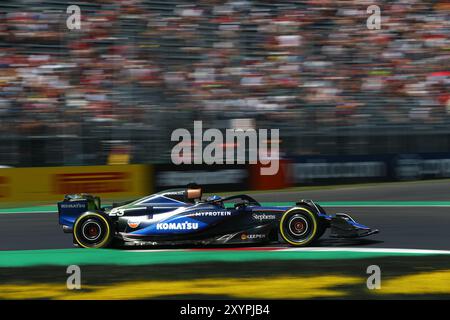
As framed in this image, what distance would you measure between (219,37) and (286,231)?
9063 mm

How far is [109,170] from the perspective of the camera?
49.1 ft

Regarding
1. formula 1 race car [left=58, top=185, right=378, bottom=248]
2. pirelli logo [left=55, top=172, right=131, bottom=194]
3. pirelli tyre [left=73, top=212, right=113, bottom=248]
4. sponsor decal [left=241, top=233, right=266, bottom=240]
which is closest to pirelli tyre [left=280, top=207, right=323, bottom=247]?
formula 1 race car [left=58, top=185, right=378, bottom=248]

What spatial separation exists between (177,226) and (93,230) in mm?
1000

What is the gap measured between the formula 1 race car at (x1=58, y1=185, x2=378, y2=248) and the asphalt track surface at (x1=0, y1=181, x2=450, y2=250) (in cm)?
49

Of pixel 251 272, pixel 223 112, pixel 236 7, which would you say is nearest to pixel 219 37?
pixel 236 7

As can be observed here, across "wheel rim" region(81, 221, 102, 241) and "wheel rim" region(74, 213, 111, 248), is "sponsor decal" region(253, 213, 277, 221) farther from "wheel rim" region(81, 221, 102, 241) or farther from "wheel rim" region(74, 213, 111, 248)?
"wheel rim" region(81, 221, 102, 241)

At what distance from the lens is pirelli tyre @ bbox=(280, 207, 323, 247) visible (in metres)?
8.70

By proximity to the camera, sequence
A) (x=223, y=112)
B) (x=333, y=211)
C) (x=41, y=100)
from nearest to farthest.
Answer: (x=333, y=211) < (x=41, y=100) < (x=223, y=112)

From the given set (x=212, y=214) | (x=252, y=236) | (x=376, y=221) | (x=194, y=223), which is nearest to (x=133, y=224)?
(x=194, y=223)

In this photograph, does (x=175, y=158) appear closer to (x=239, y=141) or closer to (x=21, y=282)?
(x=239, y=141)

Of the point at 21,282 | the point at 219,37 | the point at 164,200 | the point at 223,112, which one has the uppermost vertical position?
the point at 219,37

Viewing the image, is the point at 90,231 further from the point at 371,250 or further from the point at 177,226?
the point at 371,250

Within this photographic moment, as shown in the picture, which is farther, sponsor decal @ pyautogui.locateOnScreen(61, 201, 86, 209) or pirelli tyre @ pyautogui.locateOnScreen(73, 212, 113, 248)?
sponsor decal @ pyautogui.locateOnScreen(61, 201, 86, 209)

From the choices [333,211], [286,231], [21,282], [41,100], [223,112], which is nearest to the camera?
[21,282]
